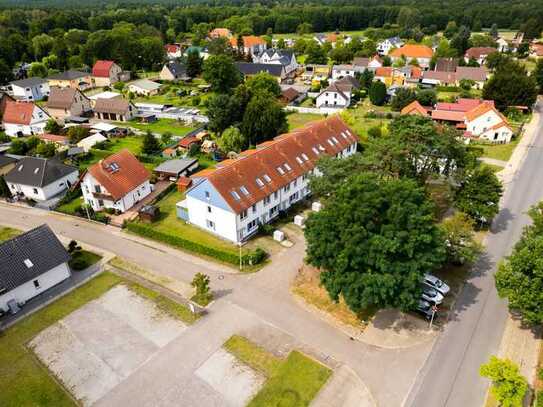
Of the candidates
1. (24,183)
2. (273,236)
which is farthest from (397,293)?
(24,183)

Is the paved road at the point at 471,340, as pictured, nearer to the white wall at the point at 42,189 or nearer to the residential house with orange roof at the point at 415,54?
the white wall at the point at 42,189

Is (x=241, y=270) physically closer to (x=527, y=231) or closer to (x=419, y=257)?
(x=419, y=257)

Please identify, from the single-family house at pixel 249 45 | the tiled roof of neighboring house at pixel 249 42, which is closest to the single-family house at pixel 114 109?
the single-family house at pixel 249 45

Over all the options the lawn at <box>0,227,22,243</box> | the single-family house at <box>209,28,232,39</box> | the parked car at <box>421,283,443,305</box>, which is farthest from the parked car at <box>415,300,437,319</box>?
the single-family house at <box>209,28,232,39</box>

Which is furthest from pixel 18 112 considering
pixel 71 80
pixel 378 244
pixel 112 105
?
pixel 378 244

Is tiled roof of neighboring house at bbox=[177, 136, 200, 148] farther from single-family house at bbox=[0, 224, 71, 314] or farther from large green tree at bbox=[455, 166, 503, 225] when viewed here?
large green tree at bbox=[455, 166, 503, 225]
